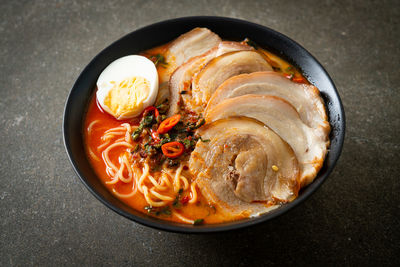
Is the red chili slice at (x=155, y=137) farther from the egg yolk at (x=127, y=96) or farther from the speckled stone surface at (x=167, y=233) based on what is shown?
the speckled stone surface at (x=167, y=233)

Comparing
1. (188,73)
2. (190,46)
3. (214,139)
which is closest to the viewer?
(214,139)

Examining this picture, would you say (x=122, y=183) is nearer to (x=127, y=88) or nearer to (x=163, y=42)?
(x=127, y=88)

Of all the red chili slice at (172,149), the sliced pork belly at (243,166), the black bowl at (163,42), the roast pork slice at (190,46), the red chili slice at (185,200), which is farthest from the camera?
the roast pork slice at (190,46)

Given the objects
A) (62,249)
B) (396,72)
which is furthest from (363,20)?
(62,249)

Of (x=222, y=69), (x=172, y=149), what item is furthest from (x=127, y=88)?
(x=222, y=69)

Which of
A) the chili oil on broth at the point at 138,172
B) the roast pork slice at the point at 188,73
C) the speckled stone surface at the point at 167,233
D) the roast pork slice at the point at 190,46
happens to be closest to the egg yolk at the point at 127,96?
the chili oil on broth at the point at 138,172

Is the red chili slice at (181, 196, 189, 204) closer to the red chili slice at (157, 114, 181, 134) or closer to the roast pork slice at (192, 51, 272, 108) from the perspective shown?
the red chili slice at (157, 114, 181, 134)

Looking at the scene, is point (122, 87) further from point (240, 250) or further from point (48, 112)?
point (240, 250)
